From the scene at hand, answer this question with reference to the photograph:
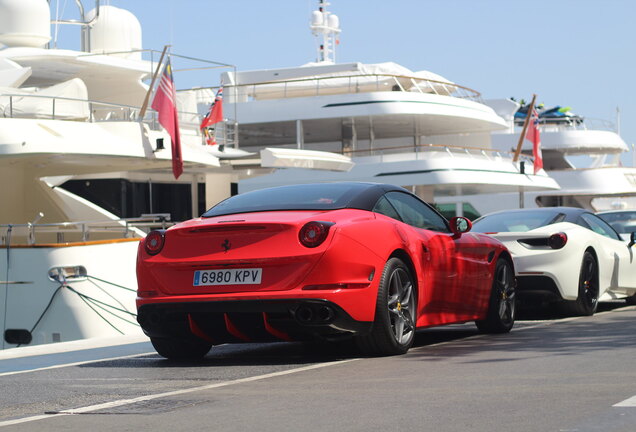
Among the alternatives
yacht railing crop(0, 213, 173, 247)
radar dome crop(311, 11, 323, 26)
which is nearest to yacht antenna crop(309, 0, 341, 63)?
radar dome crop(311, 11, 323, 26)

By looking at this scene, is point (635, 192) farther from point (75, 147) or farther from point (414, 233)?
point (414, 233)

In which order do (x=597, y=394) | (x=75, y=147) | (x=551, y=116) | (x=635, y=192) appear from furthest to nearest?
(x=551, y=116), (x=635, y=192), (x=75, y=147), (x=597, y=394)

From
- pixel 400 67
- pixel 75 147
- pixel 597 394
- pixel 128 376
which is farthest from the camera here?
pixel 400 67

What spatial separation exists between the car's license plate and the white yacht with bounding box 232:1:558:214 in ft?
92.3

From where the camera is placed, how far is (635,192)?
165 feet

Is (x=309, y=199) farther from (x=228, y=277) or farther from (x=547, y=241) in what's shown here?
(x=547, y=241)

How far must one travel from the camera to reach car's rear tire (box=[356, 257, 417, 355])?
752 centimetres

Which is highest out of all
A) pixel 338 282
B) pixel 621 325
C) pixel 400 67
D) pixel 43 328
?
pixel 400 67

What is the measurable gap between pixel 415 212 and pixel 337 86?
2938 centimetres

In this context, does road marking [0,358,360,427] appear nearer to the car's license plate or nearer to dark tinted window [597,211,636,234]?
the car's license plate

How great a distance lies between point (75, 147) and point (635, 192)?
3585cm

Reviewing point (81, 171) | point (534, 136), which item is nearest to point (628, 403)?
point (81, 171)

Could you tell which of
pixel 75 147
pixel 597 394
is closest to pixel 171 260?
pixel 597 394

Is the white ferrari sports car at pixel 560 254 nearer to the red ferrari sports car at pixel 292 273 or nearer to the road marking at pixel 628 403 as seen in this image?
the red ferrari sports car at pixel 292 273
